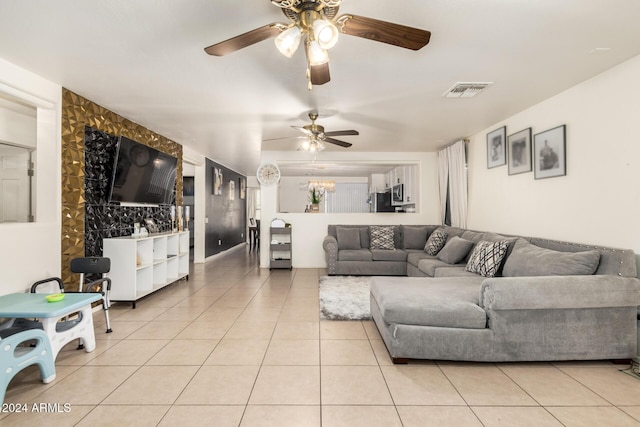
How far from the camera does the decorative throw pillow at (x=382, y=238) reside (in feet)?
19.1

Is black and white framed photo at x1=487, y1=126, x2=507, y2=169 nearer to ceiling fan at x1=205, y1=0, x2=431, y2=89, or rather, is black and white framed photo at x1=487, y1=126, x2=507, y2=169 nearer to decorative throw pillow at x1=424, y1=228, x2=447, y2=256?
decorative throw pillow at x1=424, y1=228, x2=447, y2=256

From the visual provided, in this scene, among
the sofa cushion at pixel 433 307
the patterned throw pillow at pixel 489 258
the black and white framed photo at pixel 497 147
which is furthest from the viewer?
the black and white framed photo at pixel 497 147

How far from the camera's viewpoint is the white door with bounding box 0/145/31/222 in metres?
3.72

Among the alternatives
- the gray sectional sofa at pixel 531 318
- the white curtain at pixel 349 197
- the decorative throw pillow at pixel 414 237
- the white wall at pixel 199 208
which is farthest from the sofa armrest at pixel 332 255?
the white curtain at pixel 349 197

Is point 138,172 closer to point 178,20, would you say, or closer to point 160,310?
point 160,310

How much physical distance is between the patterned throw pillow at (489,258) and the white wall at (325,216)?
2.91 meters

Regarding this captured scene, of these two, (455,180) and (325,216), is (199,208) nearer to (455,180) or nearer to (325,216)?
Answer: (325,216)

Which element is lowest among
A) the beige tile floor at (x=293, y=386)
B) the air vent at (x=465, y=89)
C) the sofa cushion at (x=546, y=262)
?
the beige tile floor at (x=293, y=386)

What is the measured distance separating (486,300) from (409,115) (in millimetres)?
2629

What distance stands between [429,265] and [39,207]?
4.50 meters

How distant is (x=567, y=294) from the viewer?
7.48 feet

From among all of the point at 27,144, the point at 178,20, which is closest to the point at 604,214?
the point at 178,20

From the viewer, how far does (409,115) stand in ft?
13.5

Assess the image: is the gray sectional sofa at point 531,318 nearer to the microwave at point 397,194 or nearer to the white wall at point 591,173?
the white wall at point 591,173
